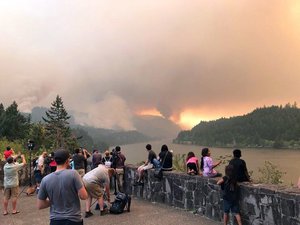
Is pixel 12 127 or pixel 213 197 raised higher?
pixel 12 127

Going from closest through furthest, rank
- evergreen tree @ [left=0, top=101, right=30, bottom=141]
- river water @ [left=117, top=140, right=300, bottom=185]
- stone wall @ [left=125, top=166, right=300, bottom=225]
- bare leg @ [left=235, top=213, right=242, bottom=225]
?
1. stone wall @ [left=125, top=166, right=300, bottom=225]
2. bare leg @ [left=235, top=213, right=242, bottom=225]
3. river water @ [left=117, top=140, right=300, bottom=185]
4. evergreen tree @ [left=0, top=101, right=30, bottom=141]

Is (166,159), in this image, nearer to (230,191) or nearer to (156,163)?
(156,163)

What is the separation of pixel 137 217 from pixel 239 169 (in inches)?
122

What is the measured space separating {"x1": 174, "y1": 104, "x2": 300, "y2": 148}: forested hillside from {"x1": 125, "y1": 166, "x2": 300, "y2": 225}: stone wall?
135 meters

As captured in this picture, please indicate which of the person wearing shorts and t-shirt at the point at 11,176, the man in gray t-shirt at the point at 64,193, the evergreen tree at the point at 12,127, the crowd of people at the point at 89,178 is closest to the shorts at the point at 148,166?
the crowd of people at the point at 89,178

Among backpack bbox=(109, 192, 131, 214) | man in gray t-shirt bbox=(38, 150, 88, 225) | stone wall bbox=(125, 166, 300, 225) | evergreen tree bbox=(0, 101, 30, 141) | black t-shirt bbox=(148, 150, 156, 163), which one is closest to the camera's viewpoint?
man in gray t-shirt bbox=(38, 150, 88, 225)

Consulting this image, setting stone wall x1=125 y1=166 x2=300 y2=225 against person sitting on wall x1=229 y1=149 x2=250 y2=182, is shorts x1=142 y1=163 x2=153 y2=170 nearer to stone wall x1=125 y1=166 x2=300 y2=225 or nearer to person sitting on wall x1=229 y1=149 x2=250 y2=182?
stone wall x1=125 y1=166 x2=300 y2=225

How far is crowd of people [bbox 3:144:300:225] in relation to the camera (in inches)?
180

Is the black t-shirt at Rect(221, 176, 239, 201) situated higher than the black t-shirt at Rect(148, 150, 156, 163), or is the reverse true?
the black t-shirt at Rect(148, 150, 156, 163)

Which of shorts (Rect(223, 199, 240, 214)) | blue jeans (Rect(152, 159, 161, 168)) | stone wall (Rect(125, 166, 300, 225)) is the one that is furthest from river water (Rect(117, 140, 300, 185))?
shorts (Rect(223, 199, 240, 214))

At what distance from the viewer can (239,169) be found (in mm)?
7520

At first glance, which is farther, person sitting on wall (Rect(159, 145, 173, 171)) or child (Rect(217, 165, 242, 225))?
person sitting on wall (Rect(159, 145, 173, 171))

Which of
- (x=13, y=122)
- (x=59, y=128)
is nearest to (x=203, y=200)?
(x=13, y=122)

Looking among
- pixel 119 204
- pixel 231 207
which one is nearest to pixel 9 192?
pixel 119 204
